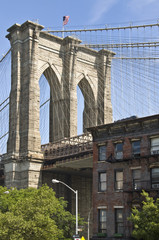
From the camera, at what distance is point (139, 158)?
4225 centimetres

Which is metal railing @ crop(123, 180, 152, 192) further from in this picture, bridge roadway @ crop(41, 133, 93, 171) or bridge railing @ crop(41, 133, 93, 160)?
bridge railing @ crop(41, 133, 93, 160)

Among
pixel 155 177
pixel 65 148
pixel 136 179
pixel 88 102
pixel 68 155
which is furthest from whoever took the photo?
pixel 88 102

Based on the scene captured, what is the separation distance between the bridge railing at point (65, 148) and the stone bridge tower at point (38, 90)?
2366mm

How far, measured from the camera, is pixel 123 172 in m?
43.6

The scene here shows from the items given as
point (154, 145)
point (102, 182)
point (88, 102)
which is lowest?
point (102, 182)

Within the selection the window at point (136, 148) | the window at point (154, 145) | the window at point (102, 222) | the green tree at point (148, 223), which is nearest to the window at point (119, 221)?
the window at point (102, 222)

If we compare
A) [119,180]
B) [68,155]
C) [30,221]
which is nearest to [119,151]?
[119,180]

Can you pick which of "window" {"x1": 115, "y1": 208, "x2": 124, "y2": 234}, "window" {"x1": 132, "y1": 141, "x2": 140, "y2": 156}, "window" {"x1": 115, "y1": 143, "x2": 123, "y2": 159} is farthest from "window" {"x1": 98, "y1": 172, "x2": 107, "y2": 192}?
"window" {"x1": 132, "y1": 141, "x2": 140, "y2": 156}

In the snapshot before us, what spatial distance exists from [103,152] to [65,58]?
34453mm

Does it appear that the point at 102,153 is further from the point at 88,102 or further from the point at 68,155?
the point at 88,102

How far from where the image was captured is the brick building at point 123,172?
4141 centimetres

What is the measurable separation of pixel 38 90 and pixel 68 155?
38.5 feet

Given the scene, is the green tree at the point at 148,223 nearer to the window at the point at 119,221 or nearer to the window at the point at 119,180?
the window at the point at 119,221

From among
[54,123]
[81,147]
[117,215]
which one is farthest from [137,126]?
[54,123]
